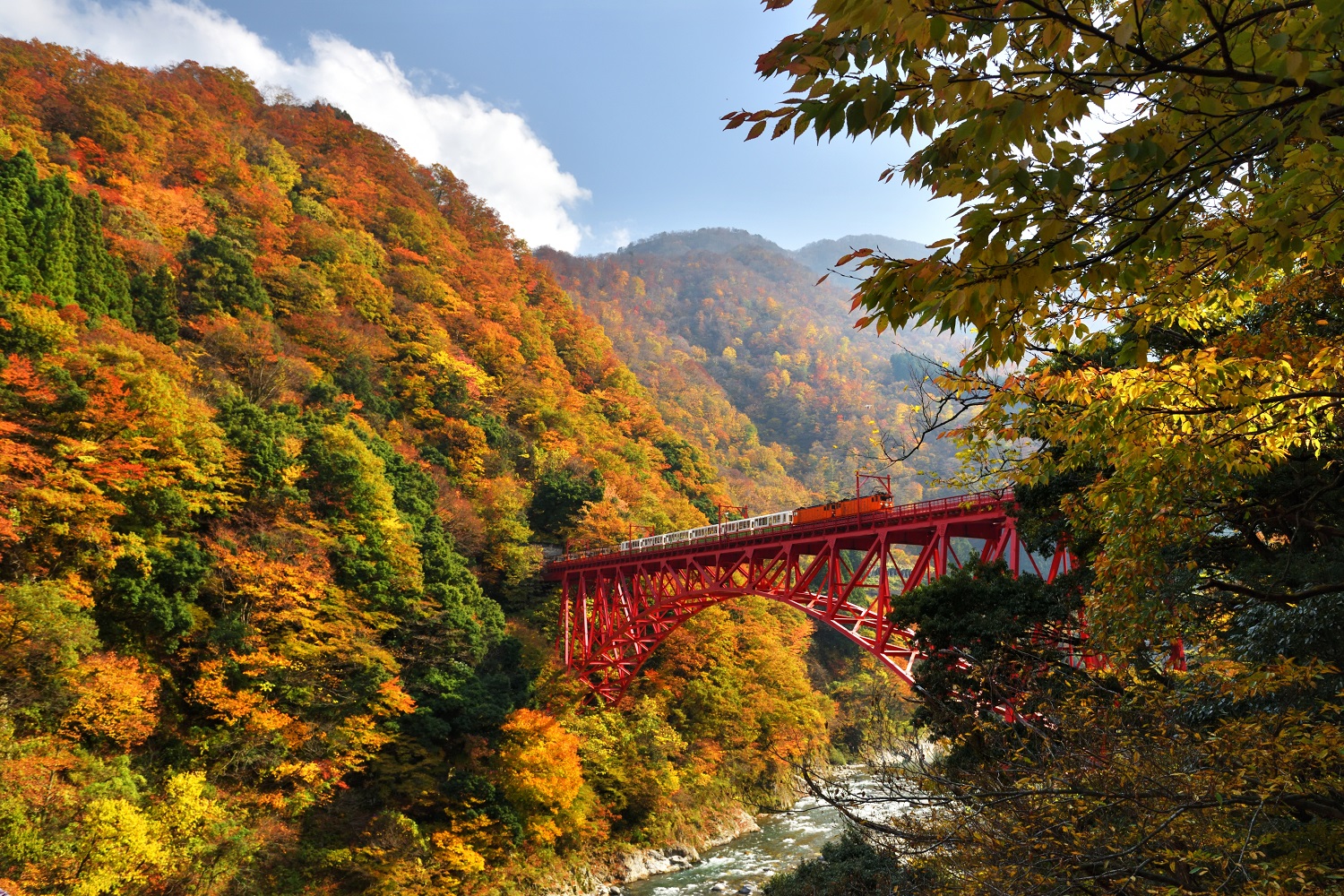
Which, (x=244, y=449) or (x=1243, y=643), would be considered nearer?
(x=1243, y=643)

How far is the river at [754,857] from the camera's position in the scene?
18.6 metres

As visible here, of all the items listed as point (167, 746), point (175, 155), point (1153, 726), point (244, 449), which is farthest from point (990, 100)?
point (175, 155)

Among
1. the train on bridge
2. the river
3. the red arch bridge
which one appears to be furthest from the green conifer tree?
the river

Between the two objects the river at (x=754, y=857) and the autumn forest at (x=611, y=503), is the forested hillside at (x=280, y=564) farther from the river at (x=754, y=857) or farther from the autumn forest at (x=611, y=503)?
the river at (x=754, y=857)

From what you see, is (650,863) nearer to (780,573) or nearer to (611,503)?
(780,573)

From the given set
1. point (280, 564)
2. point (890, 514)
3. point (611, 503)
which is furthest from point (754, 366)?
point (280, 564)

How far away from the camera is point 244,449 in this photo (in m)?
17.5

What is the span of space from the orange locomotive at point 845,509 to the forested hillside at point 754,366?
2621 cm

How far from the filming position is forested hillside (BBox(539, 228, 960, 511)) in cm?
5850

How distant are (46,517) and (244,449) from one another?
15.3 feet

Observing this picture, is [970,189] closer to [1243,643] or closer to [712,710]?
[1243,643]

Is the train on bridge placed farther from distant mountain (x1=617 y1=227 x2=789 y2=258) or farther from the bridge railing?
distant mountain (x1=617 y1=227 x2=789 y2=258)

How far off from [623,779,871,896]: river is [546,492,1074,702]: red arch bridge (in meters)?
5.33

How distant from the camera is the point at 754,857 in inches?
814
